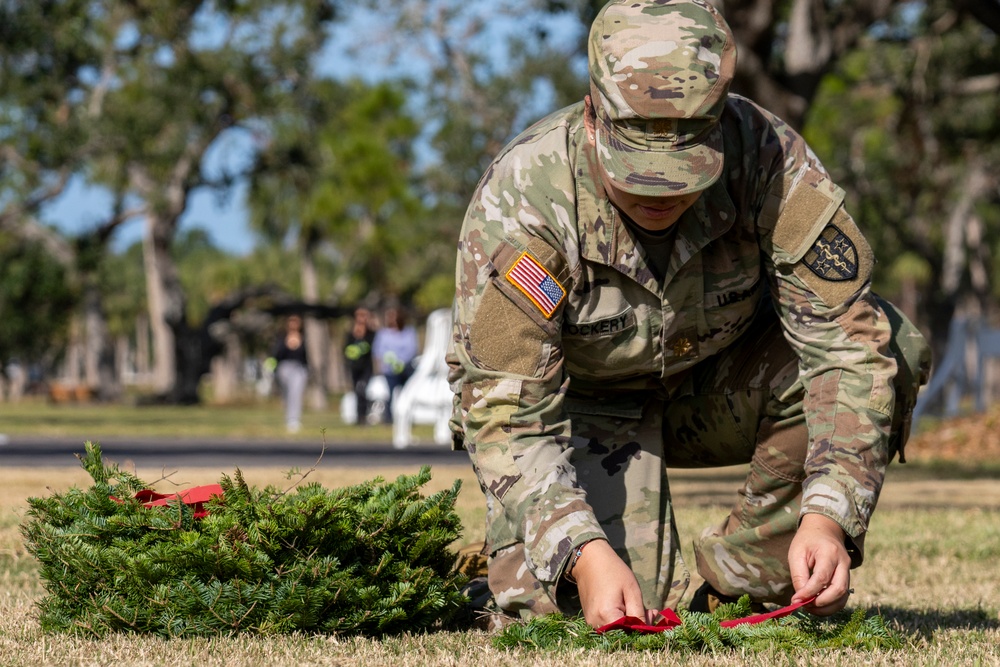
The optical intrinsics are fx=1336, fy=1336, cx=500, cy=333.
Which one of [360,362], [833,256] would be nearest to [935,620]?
[833,256]

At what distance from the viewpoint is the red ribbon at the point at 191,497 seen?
11.6 feet

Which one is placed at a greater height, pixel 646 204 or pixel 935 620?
pixel 646 204

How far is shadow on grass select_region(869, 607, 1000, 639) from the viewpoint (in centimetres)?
377

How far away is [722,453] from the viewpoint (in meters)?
4.08

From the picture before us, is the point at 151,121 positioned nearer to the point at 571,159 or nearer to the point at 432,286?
the point at 432,286

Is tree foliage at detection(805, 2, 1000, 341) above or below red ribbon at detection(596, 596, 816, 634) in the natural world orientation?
above

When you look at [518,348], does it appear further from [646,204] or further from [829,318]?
[829,318]

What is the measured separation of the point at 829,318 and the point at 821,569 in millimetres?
730

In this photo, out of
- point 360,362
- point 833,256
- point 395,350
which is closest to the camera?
point 833,256

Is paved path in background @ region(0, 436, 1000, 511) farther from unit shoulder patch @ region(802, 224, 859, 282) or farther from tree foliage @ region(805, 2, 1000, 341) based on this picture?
tree foliage @ region(805, 2, 1000, 341)

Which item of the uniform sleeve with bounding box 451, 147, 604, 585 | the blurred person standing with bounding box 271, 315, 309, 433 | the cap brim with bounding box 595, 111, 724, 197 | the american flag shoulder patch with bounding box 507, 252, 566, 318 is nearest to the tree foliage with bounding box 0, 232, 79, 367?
the blurred person standing with bounding box 271, 315, 309, 433

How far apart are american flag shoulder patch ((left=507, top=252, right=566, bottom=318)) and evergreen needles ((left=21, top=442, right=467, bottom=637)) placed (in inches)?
28.9

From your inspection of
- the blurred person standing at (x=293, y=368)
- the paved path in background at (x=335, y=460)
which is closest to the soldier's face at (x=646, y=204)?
the paved path in background at (x=335, y=460)

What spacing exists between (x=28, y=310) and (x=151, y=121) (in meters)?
19.8
